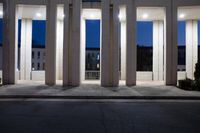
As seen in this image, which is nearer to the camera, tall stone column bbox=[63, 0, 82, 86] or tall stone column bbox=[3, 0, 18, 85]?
tall stone column bbox=[63, 0, 82, 86]

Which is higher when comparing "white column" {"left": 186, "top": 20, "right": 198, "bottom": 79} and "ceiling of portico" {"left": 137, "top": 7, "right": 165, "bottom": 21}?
"ceiling of portico" {"left": 137, "top": 7, "right": 165, "bottom": 21}

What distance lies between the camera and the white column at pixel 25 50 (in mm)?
20938

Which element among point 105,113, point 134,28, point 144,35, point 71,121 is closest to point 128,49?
point 134,28

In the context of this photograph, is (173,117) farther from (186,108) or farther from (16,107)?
(16,107)

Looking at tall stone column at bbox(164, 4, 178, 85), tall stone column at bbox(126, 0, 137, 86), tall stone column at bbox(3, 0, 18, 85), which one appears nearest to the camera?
tall stone column at bbox(126, 0, 137, 86)

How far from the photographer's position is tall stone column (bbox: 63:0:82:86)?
633 inches

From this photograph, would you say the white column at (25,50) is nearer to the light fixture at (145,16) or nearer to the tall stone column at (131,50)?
the tall stone column at (131,50)

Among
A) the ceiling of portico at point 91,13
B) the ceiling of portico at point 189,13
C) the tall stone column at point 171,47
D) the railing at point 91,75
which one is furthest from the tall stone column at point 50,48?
the ceiling of portico at point 189,13

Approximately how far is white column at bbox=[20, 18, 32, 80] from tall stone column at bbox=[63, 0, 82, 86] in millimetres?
6288

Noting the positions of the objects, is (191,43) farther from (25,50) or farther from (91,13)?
(25,50)

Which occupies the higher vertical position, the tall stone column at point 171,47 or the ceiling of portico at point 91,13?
the ceiling of portico at point 91,13

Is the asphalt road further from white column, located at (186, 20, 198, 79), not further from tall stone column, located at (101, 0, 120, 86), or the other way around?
white column, located at (186, 20, 198, 79)

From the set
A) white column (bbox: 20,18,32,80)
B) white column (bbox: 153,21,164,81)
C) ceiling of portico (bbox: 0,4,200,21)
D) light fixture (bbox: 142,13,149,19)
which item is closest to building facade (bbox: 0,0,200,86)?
ceiling of portico (bbox: 0,4,200,21)

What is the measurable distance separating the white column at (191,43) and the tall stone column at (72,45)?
10.4 m
